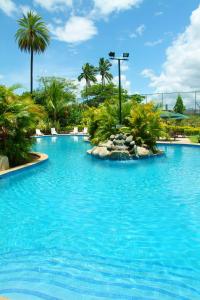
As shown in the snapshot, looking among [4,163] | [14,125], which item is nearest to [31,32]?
[14,125]

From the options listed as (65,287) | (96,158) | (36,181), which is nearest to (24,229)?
(65,287)

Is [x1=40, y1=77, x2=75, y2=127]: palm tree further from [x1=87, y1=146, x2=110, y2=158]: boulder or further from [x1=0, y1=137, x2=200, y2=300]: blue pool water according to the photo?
[x1=0, y1=137, x2=200, y2=300]: blue pool water

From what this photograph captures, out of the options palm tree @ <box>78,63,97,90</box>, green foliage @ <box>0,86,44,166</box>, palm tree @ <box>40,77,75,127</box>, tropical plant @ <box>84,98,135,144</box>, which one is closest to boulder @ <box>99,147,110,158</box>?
tropical plant @ <box>84,98,135,144</box>

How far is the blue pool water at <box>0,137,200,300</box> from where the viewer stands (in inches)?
145

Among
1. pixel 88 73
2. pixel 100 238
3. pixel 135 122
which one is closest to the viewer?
pixel 100 238

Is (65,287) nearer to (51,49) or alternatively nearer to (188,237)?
(188,237)

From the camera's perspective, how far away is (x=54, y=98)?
1448 inches

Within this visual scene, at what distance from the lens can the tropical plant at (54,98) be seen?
36375 millimetres

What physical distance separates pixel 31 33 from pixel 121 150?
27174 mm

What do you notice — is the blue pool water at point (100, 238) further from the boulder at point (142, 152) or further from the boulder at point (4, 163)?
the boulder at point (142, 152)

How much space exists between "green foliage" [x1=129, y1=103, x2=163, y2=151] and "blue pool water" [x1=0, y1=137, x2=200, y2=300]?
6.12 m

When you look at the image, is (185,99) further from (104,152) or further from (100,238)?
(100,238)

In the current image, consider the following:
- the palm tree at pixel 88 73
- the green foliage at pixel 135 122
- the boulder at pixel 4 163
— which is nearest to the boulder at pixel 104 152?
the green foliage at pixel 135 122

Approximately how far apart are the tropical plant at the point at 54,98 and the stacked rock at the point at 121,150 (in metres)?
20.9
